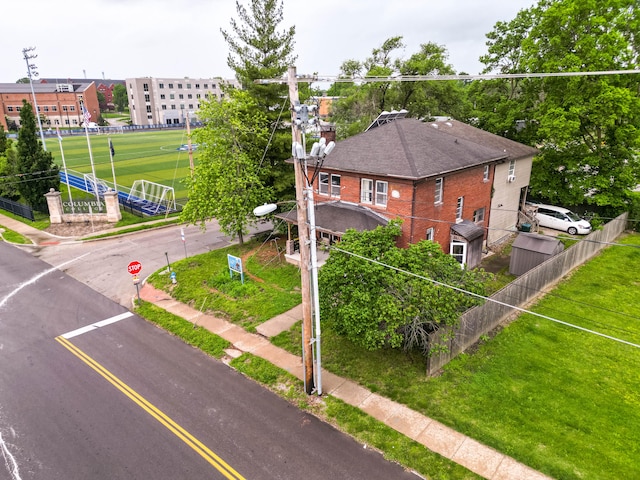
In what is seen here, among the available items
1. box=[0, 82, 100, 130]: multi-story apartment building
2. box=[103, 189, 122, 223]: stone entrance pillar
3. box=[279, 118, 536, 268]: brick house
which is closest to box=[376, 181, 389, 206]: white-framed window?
box=[279, 118, 536, 268]: brick house

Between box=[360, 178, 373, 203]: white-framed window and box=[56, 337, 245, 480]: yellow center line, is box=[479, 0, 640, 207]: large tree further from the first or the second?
box=[56, 337, 245, 480]: yellow center line

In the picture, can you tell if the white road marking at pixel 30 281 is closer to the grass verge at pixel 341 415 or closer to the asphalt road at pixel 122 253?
the asphalt road at pixel 122 253

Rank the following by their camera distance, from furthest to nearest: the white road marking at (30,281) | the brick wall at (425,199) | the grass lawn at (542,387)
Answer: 1. the white road marking at (30,281)
2. the brick wall at (425,199)
3. the grass lawn at (542,387)

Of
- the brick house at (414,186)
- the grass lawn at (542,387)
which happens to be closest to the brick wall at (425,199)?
the brick house at (414,186)

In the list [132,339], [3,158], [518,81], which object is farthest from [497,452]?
[3,158]

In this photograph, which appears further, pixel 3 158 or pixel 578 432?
pixel 3 158

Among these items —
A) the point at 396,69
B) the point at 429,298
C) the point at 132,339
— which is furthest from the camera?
the point at 396,69

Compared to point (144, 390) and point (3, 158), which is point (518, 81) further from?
point (3, 158)
